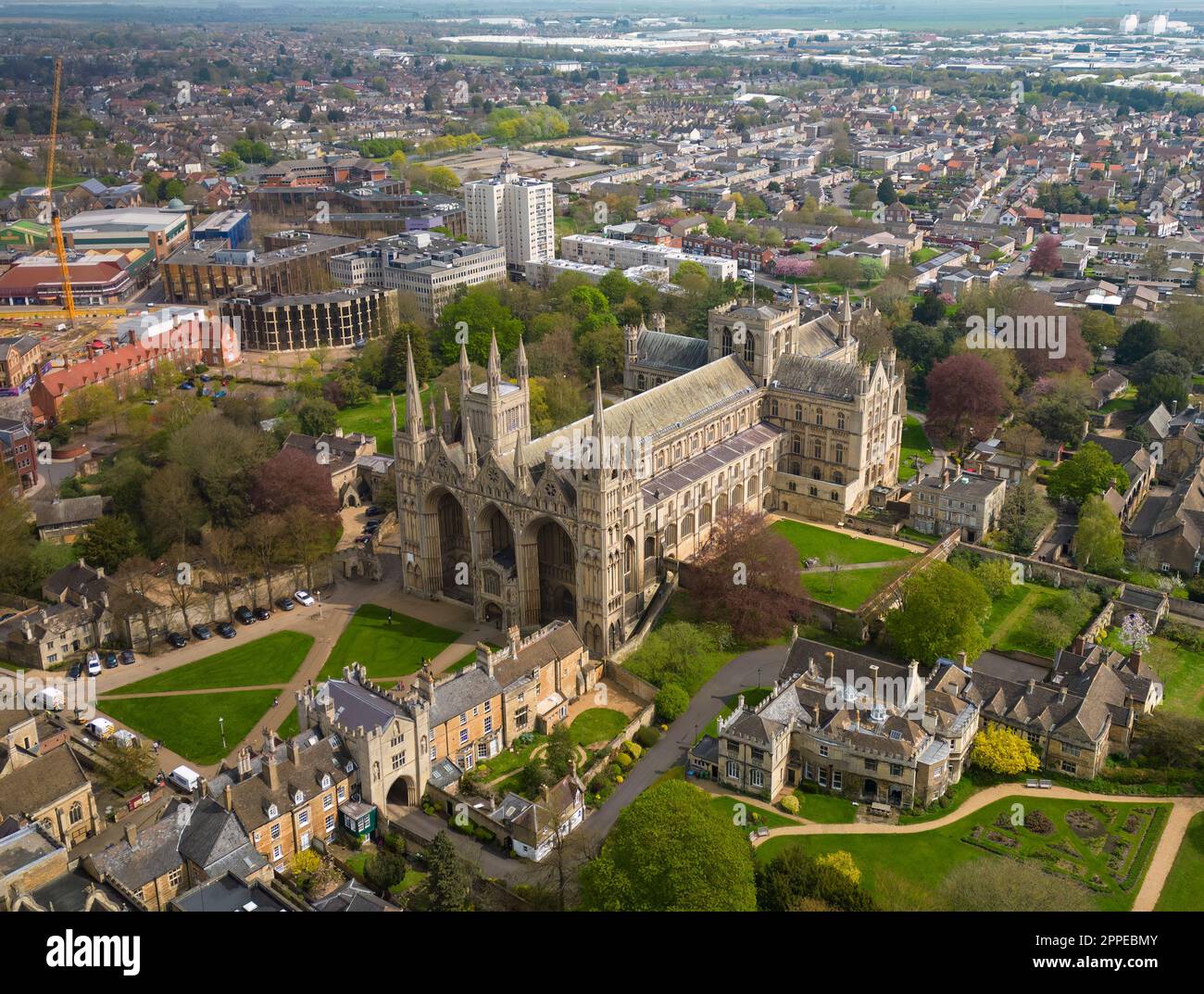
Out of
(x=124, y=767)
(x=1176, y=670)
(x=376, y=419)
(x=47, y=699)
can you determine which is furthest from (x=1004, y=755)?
(x=376, y=419)

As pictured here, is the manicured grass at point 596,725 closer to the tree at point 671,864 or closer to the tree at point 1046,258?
the tree at point 671,864

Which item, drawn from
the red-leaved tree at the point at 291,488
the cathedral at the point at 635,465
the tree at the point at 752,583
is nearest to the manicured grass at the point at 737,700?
the tree at the point at 752,583

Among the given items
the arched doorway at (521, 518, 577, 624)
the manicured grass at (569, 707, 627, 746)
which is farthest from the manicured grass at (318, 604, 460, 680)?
the manicured grass at (569, 707, 627, 746)

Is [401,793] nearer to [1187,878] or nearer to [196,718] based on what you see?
[196,718]

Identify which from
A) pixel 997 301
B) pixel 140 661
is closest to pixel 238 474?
pixel 140 661

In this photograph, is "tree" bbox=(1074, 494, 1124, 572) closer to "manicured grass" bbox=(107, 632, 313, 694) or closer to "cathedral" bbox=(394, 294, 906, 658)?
"cathedral" bbox=(394, 294, 906, 658)
